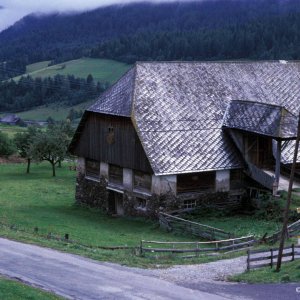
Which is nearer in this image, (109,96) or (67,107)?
(109,96)

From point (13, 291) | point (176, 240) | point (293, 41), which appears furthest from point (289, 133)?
point (293, 41)

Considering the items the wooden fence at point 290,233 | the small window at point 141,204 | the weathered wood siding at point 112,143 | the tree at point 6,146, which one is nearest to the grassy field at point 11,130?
the tree at point 6,146

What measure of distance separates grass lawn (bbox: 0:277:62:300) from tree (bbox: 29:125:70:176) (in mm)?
49407

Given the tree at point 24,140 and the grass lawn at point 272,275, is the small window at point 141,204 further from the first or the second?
the tree at point 24,140

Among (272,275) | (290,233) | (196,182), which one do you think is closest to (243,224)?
(196,182)

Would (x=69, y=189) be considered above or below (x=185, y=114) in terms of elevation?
below

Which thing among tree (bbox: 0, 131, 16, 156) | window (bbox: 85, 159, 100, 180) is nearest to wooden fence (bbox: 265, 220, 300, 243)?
window (bbox: 85, 159, 100, 180)

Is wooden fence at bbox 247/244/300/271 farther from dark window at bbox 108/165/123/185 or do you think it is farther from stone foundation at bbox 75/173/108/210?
stone foundation at bbox 75/173/108/210

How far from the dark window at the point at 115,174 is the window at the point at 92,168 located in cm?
190

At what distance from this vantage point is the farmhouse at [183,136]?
1661 inches

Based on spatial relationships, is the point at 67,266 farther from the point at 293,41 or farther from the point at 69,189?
the point at 293,41

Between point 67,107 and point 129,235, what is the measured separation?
143 m

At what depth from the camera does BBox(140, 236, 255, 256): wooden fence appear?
32.4m

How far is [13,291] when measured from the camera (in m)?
21.9
